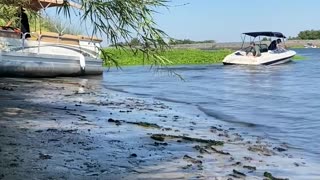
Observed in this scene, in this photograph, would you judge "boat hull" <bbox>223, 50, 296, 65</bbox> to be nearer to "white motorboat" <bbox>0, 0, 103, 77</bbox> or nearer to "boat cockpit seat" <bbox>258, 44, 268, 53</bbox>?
"boat cockpit seat" <bbox>258, 44, 268, 53</bbox>

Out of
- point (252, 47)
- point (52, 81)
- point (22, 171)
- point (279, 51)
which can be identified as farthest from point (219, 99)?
point (279, 51)

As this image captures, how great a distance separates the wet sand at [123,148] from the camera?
5781 mm

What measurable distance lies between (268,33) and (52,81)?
1063 inches

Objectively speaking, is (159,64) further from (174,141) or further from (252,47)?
(252,47)

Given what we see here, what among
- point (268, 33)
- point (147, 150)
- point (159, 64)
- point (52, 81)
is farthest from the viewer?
point (268, 33)

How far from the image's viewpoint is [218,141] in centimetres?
868

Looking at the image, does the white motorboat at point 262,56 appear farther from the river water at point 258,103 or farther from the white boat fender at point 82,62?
the white boat fender at point 82,62

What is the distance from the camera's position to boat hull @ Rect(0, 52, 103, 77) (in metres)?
17.9

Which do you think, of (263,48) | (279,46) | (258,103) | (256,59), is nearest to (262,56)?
(256,59)

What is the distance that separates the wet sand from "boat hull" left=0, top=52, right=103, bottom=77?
6390mm

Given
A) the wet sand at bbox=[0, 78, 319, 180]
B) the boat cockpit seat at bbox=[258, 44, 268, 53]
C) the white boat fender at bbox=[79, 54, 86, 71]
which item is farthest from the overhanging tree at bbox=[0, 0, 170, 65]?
the boat cockpit seat at bbox=[258, 44, 268, 53]

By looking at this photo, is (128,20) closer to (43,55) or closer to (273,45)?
(43,55)

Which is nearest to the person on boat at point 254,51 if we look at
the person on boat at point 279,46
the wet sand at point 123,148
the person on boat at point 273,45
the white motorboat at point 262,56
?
the white motorboat at point 262,56

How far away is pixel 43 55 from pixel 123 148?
41.0 feet
